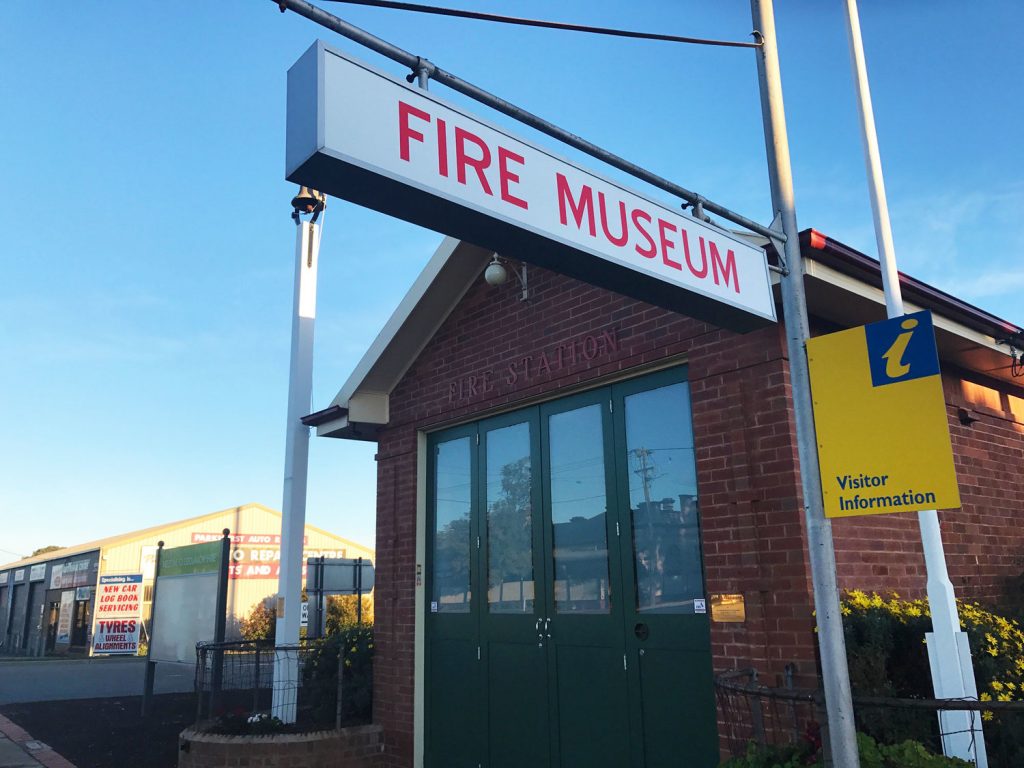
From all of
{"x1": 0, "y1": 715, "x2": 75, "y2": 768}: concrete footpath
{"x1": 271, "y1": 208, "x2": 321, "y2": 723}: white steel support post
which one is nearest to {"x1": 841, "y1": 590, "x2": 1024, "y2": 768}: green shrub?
{"x1": 271, "y1": 208, "x2": 321, "y2": 723}: white steel support post

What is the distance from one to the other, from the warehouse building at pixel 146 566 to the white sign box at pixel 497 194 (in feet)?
103

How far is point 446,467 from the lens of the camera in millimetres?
8961

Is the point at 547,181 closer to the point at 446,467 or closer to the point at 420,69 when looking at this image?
the point at 420,69

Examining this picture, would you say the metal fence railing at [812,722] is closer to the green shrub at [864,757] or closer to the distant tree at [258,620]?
the green shrub at [864,757]

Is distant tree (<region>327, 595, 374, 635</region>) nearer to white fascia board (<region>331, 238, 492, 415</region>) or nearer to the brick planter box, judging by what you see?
the brick planter box

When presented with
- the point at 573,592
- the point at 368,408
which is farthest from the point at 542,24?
the point at 368,408

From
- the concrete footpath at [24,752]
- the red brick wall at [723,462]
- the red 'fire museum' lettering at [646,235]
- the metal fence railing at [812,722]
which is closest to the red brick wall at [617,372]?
the red brick wall at [723,462]

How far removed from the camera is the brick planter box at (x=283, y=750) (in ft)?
26.1

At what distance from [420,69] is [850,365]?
2.32 m


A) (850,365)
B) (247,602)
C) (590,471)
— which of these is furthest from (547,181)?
(247,602)

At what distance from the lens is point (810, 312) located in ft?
21.1

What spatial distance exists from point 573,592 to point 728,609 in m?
1.66

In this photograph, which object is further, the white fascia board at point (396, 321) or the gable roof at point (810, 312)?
the white fascia board at point (396, 321)

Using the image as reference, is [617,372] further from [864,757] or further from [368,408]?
[864,757]
